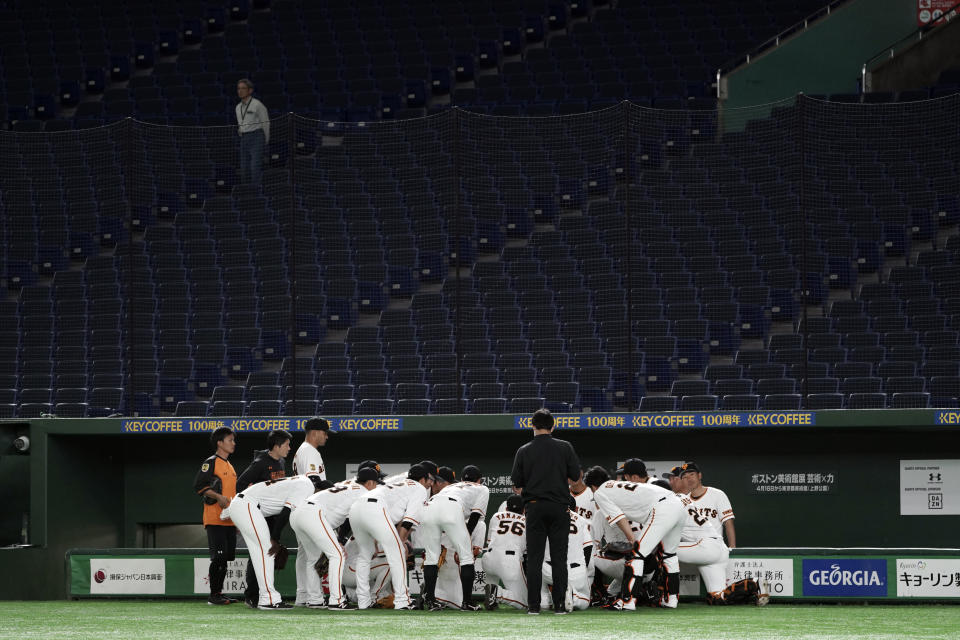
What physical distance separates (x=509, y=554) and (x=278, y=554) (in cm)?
194

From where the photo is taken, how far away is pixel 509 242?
1388cm

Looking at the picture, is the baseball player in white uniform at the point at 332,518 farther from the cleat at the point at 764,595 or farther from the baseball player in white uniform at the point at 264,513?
the cleat at the point at 764,595

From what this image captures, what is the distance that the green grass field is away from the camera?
7.79 meters

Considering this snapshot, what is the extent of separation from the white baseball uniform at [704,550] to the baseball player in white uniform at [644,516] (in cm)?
25

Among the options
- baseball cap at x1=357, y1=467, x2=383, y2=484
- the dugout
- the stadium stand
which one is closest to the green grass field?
baseball cap at x1=357, y1=467, x2=383, y2=484

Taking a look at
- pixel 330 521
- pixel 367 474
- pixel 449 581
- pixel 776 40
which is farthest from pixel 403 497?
pixel 776 40

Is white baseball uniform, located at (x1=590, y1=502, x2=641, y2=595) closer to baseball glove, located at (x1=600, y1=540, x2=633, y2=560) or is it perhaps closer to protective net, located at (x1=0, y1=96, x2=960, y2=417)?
baseball glove, located at (x1=600, y1=540, x2=633, y2=560)

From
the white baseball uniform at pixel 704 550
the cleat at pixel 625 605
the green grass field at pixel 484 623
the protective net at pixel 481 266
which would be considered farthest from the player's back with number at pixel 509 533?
the protective net at pixel 481 266

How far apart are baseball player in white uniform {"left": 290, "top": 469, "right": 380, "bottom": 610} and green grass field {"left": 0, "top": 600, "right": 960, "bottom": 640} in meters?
0.37

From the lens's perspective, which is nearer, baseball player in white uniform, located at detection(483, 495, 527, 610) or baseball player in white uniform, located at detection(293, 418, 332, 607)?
baseball player in white uniform, located at detection(483, 495, 527, 610)

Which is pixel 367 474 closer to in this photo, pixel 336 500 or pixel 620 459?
Answer: pixel 336 500

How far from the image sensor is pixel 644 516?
33.3 feet

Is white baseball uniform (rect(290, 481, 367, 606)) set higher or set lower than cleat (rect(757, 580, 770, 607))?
higher

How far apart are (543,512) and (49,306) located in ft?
22.3
